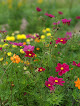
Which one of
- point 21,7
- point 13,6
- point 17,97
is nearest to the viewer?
point 17,97

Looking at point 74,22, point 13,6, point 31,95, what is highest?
point 13,6

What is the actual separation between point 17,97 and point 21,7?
5.05m

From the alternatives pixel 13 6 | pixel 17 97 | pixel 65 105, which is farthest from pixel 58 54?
pixel 13 6

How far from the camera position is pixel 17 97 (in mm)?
1584

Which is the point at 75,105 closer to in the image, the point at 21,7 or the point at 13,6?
the point at 13,6

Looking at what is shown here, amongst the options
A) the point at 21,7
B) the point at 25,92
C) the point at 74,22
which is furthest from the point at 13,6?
the point at 25,92

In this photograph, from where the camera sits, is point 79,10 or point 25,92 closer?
point 25,92

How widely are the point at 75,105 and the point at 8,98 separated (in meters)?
0.66

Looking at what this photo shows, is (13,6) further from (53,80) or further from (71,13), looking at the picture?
(53,80)

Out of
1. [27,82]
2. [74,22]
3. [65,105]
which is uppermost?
[74,22]

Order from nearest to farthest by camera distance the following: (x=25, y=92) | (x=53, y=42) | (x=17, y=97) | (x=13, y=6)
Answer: (x=17, y=97) < (x=25, y=92) < (x=53, y=42) < (x=13, y=6)

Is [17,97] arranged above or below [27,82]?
below

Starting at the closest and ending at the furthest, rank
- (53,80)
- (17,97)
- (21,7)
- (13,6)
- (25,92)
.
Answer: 1. (53,80)
2. (17,97)
3. (25,92)
4. (13,6)
5. (21,7)

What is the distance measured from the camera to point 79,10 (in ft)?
21.6
